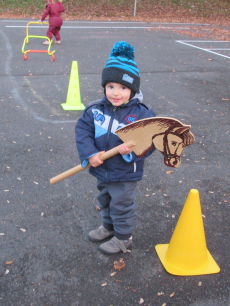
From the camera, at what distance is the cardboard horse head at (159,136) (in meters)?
2.09

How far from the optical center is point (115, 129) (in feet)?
7.71

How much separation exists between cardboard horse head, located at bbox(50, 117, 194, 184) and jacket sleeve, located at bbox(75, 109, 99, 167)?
0.43 feet

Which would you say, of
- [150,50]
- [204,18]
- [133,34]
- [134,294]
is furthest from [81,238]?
[204,18]

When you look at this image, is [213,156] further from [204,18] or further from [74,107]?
[204,18]

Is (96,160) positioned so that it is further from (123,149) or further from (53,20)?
(53,20)

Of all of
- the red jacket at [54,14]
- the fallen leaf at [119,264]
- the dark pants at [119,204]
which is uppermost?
the red jacket at [54,14]

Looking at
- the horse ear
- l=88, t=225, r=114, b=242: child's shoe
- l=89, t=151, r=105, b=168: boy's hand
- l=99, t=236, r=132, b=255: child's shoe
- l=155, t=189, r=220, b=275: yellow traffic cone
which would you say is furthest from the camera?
l=88, t=225, r=114, b=242: child's shoe

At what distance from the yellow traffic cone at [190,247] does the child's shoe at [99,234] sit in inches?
23.4

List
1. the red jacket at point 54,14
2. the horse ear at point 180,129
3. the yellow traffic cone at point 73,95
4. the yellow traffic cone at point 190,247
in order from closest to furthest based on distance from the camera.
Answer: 1. the horse ear at point 180,129
2. the yellow traffic cone at point 190,247
3. the yellow traffic cone at point 73,95
4. the red jacket at point 54,14

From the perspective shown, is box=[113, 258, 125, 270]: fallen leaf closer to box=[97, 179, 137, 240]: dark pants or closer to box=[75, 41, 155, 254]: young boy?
box=[97, 179, 137, 240]: dark pants

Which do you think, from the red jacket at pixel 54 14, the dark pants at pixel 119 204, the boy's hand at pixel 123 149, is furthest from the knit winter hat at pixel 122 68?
the red jacket at pixel 54 14

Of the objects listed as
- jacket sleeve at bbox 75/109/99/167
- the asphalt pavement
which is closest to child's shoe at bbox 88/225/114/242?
the asphalt pavement

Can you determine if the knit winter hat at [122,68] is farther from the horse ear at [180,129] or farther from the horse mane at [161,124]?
the horse ear at [180,129]

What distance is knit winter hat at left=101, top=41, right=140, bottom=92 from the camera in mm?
2227
